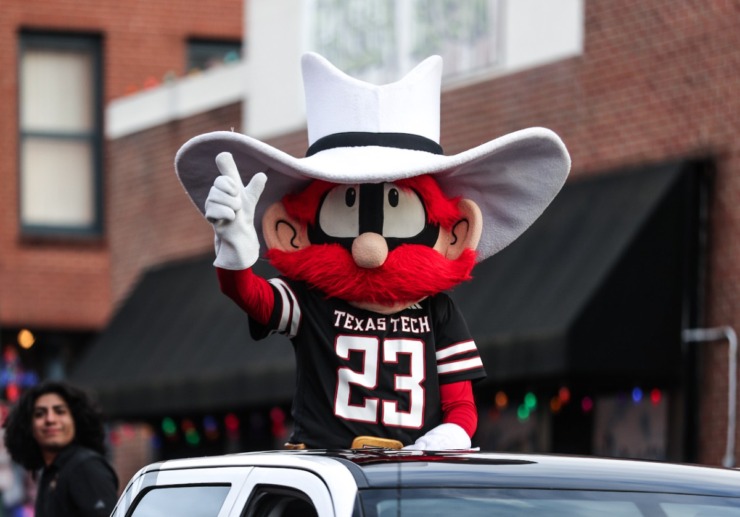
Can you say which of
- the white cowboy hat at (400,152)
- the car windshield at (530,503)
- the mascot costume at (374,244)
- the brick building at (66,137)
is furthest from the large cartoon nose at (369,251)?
the brick building at (66,137)

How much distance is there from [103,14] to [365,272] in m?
16.0

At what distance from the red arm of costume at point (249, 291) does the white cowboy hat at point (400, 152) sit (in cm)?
46

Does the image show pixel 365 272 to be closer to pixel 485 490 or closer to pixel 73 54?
pixel 485 490

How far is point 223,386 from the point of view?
50.1ft

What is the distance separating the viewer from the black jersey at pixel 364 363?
549 centimetres

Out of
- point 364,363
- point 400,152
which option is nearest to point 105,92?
point 400,152

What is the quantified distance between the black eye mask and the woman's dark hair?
1841 mm

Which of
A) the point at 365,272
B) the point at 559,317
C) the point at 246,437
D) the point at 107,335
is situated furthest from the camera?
the point at 107,335

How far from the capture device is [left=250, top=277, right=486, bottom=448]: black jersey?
5.49 m

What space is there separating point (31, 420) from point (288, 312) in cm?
206

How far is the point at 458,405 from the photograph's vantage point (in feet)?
18.4

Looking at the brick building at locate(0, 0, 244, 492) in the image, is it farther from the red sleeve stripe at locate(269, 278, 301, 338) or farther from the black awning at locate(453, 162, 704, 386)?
the red sleeve stripe at locate(269, 278, 301, 338)

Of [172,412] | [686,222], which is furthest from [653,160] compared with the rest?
[172,412]

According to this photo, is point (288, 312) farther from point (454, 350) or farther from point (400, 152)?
point (400, 152)
